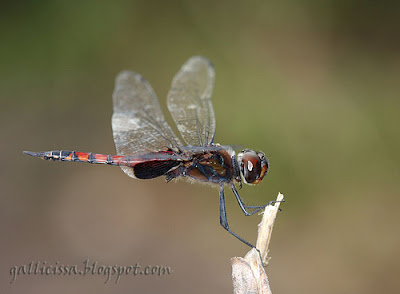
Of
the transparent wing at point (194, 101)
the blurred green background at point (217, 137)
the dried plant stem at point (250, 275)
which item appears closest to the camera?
the dried plant stem at point (250, 275)

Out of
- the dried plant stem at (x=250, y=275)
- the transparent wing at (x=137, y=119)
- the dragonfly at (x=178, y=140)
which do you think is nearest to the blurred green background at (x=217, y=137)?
the dragonfly at (x=178, y=140)

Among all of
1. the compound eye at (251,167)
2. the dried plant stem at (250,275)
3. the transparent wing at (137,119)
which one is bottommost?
the dried plant stem at (250,275)

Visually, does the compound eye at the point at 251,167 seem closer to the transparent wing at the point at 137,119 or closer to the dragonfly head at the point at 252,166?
the dragonfly head at the point at 252,166

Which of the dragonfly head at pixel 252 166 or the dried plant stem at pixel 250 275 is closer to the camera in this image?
the dried plant stem at pixel 250 275

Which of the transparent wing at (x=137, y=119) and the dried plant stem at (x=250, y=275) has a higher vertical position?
the transparent wing at (x=137, y=119)

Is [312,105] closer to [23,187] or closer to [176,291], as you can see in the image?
[176,291]

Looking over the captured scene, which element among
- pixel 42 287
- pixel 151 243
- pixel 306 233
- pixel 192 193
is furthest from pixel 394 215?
pixel 42 287

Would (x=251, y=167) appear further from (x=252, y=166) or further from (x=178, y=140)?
(x=178, y=140)
